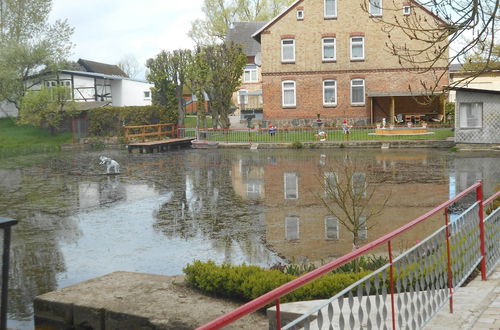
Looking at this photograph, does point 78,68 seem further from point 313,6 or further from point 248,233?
point 248,233

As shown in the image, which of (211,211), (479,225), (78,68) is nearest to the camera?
(479,225)

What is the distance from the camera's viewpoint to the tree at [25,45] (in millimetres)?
46875

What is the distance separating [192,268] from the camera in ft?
28.5

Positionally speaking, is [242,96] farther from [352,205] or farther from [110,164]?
[352,205]

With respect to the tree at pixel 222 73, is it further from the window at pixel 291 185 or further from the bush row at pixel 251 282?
the bush row at pixel 251 282

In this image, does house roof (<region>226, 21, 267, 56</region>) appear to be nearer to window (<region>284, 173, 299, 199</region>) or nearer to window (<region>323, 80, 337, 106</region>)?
Result: window (<region>323, 80, 337, 106</region>)

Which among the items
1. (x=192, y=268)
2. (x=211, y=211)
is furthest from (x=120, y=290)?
(x=211, y=211)

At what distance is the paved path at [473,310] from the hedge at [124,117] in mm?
38954

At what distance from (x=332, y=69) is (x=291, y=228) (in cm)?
3027

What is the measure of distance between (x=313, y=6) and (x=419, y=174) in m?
23.0

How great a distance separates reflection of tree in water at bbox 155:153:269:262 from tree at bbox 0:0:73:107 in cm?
2888

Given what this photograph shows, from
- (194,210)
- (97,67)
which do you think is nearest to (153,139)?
(97,67)

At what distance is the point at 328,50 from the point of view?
42.1m

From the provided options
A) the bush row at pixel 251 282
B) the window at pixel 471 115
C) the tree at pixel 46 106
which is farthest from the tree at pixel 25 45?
the bush row at pixel 251 282
